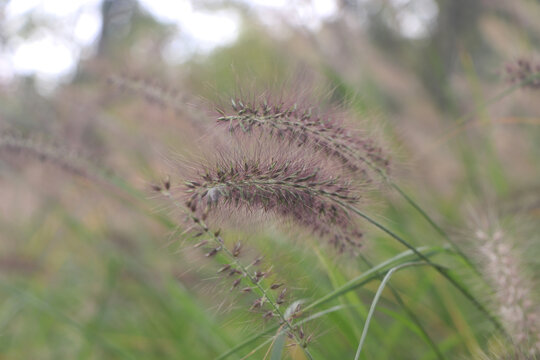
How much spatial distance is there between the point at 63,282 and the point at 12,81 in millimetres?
1518

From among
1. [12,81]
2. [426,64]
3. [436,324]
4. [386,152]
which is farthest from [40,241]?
[426,64]

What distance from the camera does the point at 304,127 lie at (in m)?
1.17

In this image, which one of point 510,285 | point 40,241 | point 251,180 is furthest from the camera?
point 40,241

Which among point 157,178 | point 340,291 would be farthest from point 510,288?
point 157,178

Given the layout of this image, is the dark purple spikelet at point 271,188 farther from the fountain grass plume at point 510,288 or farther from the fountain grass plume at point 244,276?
the fountain grass plume at point 510,288

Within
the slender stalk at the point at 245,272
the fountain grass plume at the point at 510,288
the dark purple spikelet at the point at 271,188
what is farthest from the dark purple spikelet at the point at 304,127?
the fountain grass plume at the point at 510,288

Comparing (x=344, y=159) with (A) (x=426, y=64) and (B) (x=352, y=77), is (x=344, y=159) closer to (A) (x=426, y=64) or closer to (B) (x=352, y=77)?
(B) (x=352, y=77)

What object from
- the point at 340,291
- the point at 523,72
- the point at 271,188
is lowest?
the point at 340,291

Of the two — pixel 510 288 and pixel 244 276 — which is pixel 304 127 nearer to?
pixel 244 276

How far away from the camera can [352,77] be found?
3.32 metres

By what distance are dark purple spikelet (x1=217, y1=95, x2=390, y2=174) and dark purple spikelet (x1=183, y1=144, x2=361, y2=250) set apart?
0.06 metres

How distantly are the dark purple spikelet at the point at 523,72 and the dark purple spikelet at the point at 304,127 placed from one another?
0.54 metres

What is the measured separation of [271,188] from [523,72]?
3.23 feet

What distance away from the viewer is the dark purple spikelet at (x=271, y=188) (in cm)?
99
